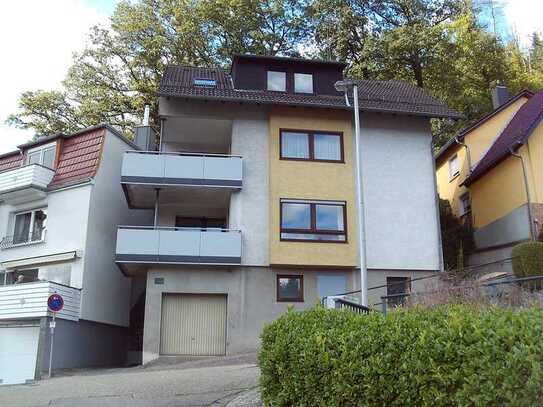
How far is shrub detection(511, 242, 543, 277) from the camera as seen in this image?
63.1ft

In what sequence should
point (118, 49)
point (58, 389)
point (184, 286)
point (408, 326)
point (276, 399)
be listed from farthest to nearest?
point (118, 49) < point (184, 286) < point (58, 389) < point (276, 399) < point (408, 326)

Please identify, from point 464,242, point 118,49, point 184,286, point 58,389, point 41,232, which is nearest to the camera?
point 58,389

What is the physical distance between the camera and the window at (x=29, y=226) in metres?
24.9

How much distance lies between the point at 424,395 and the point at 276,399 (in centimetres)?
288

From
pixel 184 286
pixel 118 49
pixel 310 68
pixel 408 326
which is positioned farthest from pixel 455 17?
pixel 408 326

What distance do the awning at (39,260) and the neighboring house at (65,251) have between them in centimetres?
4

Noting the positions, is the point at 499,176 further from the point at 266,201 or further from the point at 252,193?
the point at 252,193

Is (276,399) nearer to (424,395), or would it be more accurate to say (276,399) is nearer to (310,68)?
(424,395)

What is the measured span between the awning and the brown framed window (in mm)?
8998

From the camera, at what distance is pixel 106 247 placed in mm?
24391

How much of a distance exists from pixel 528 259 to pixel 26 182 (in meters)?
19.1

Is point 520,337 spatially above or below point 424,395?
above

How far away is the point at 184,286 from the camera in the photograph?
2134cm

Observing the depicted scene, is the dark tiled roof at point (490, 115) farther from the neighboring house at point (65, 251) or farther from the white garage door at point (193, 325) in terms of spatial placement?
the neighboring house at point (65, 251)
